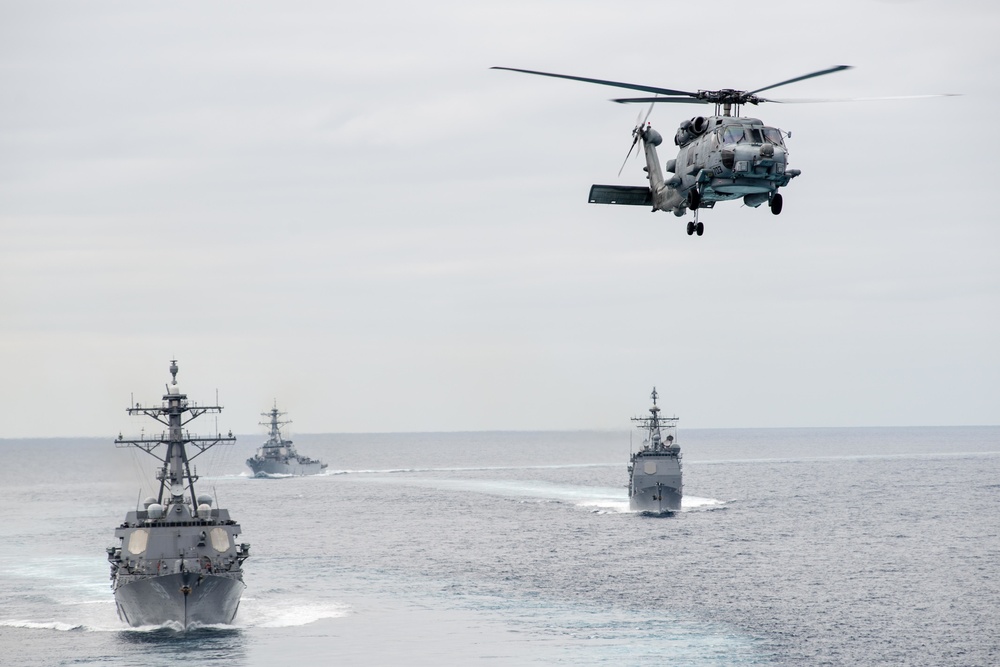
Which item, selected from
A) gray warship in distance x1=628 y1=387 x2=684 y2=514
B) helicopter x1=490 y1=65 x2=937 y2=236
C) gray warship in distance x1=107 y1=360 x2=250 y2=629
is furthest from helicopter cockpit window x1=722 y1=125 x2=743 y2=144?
gray warship in distance x1=628 y1=387 x2=684 y2=514

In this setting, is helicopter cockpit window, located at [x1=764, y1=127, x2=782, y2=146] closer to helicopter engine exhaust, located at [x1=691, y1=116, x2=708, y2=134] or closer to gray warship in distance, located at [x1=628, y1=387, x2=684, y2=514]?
helicopter engine exhaust, located at [x1=691, y1=116, x2=708, y2=134]

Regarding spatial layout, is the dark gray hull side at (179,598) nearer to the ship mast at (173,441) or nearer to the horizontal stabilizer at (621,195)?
the ship mast at (173,441)

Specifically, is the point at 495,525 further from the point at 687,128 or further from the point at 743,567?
the point at 687,128

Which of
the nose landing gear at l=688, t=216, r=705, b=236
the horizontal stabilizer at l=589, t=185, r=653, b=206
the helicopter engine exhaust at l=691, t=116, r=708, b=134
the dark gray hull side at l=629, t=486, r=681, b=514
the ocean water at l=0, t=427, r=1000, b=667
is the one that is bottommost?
the ocean water at l=0, t=427, r=1000, b=667

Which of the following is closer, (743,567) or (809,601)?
(809,601)

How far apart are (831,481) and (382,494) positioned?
66855 millimetres

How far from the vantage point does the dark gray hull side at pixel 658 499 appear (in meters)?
115

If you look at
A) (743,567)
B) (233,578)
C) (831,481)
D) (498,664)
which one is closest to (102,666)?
(233,578)

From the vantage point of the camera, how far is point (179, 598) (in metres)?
57.2

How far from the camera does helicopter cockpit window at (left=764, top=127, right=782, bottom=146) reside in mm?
29419

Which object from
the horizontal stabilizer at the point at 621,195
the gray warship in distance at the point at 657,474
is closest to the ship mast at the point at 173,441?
the horizontal stabilizer at the point at 621,195

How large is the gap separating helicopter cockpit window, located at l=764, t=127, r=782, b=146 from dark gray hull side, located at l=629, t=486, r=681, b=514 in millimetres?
87463

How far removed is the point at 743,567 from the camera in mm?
80000

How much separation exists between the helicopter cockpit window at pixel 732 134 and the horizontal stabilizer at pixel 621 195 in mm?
3759
